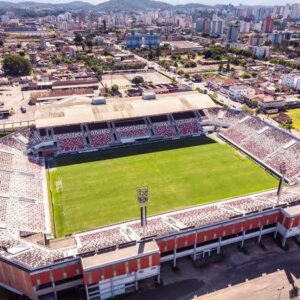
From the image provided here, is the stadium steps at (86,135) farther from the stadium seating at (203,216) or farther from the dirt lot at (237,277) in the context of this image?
the dirt lot at (237,277)

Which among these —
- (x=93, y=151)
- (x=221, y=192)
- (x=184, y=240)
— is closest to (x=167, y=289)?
(x=184, y=240)

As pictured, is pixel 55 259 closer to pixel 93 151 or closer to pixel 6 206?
pixel 6 206

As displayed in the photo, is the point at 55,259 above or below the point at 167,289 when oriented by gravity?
above

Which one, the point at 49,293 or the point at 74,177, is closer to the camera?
the point at 49,293

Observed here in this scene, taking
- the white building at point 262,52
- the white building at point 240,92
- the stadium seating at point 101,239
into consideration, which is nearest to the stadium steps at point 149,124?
the stadium seating at point 101,239

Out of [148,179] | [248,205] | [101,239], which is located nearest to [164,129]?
[148,179]

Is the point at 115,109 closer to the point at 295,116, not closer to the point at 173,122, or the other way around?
the point at 173,122
